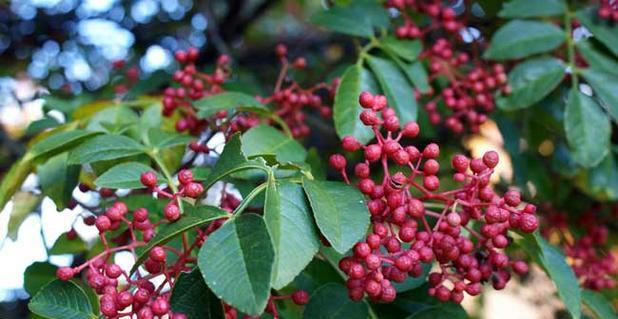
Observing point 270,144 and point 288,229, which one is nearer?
point 288,229

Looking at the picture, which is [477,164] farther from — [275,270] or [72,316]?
[72,316]

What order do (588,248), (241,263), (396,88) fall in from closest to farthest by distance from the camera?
1. (241,263)
2. (396,88)
3. (588,248)

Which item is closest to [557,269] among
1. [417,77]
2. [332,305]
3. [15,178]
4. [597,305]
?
[597,305]

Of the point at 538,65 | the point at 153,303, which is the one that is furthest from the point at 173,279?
the point at 538,65

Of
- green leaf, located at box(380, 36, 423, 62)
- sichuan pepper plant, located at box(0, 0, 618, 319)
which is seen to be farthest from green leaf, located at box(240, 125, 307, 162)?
green leaf, located at box(380, 36, 423, 62)

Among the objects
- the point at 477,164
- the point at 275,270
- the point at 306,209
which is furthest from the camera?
the point at 477,164

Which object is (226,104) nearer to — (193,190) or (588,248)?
(193,190)
